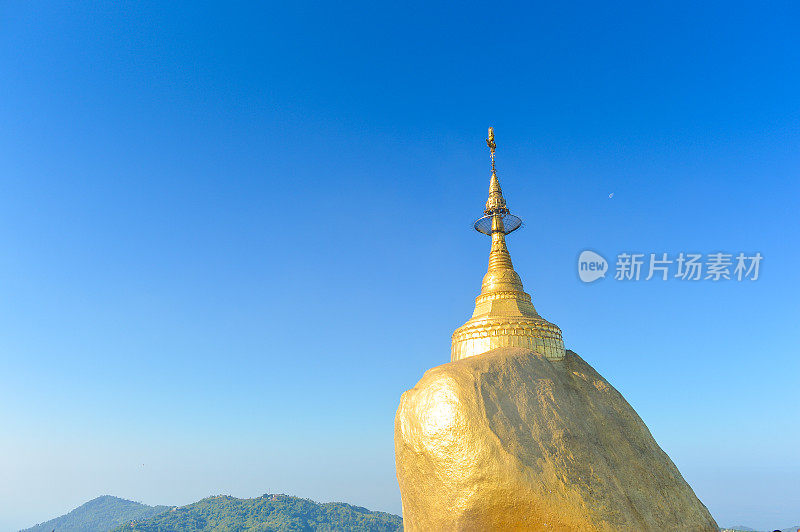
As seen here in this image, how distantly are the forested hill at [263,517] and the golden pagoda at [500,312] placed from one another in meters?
93.3

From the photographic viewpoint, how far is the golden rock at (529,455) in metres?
10.6

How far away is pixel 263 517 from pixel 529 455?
4107 inches

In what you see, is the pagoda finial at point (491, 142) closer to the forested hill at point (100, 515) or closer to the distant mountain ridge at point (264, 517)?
the distant mountain ridge at point (264, 517)

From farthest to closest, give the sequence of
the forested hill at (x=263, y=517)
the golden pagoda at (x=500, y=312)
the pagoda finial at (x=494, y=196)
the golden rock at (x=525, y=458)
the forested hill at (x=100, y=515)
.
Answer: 1. the forested hill at (x=100, y=515)
2. the forested hill at (x=263, y=517)
3. the pagoda finial at (x=494, y=196)
4. the golden pagoda at (x=500, y=312)
5. the golden rock at (x=525, y=458)

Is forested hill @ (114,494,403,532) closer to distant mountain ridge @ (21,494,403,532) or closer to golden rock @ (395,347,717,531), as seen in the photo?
distant mountain ridge @ (21,494,403,532)

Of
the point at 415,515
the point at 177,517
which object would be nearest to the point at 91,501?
the point at 177,517

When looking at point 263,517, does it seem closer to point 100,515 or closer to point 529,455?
point 100,515

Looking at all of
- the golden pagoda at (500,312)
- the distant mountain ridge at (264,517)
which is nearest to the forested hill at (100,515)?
the distant mountain ridge at (264,517)

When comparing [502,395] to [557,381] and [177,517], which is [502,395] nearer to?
[557,381]

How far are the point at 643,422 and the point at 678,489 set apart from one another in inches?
74.5

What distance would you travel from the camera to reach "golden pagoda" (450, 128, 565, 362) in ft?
49.5

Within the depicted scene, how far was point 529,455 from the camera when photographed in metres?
11.0

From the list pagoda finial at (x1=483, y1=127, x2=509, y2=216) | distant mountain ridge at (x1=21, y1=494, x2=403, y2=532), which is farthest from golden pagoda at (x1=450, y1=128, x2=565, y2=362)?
distant mountain ridge at (x1=21, y1=494, x2=403, y2=532)

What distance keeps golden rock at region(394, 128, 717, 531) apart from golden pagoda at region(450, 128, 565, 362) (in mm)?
704
